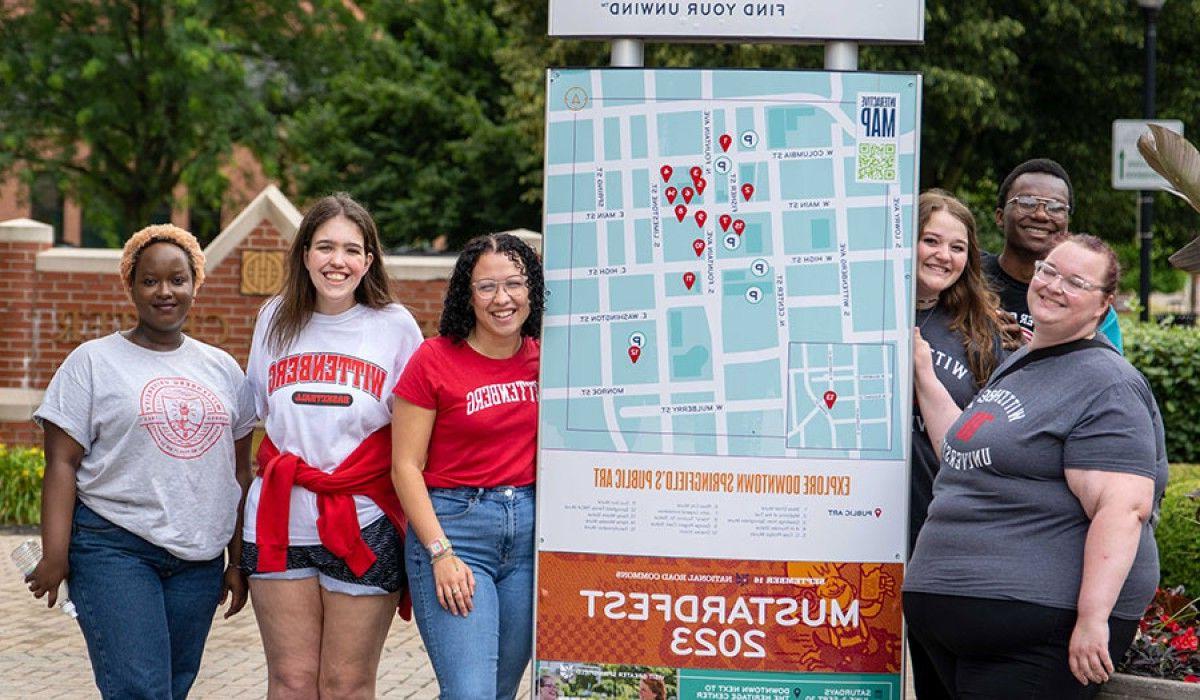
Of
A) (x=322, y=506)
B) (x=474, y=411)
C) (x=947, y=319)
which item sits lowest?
(x=322, y=506)

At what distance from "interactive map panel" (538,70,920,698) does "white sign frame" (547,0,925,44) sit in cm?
12

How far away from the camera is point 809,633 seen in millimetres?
4191

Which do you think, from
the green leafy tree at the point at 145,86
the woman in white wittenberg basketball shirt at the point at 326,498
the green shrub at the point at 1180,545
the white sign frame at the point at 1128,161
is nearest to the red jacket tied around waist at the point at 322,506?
the woman in white wittenberg basketball shirt at the point at 326,498

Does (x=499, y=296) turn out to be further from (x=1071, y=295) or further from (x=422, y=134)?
(x=422, y=134)

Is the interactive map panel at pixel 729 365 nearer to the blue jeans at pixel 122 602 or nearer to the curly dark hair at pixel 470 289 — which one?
the curly dark hair at pixel 470 289

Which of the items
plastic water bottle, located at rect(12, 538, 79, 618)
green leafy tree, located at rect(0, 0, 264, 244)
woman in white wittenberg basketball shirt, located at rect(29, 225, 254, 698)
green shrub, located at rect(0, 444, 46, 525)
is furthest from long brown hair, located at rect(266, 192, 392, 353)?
green leafy tree, located at rect(0, 0, 264, 244)

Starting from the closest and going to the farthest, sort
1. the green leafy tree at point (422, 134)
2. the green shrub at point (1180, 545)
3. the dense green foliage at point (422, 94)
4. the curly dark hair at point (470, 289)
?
the curly dark hair at point (470, 289) → the green shrub at point (1180, 545) → the dense green foliage at point (422, 94) → the green leafy tree at point (422, 134)

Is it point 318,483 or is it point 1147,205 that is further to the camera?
→ point 1147,205

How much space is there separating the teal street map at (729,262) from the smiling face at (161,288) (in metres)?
1.06

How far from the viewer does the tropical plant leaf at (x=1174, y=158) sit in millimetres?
4797

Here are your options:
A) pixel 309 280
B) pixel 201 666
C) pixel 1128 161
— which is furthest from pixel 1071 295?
pixel 1128 161

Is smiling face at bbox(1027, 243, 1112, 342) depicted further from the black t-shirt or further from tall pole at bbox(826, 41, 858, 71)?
the black t-shirt

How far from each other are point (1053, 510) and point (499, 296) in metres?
1.54

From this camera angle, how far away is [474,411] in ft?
13.3
